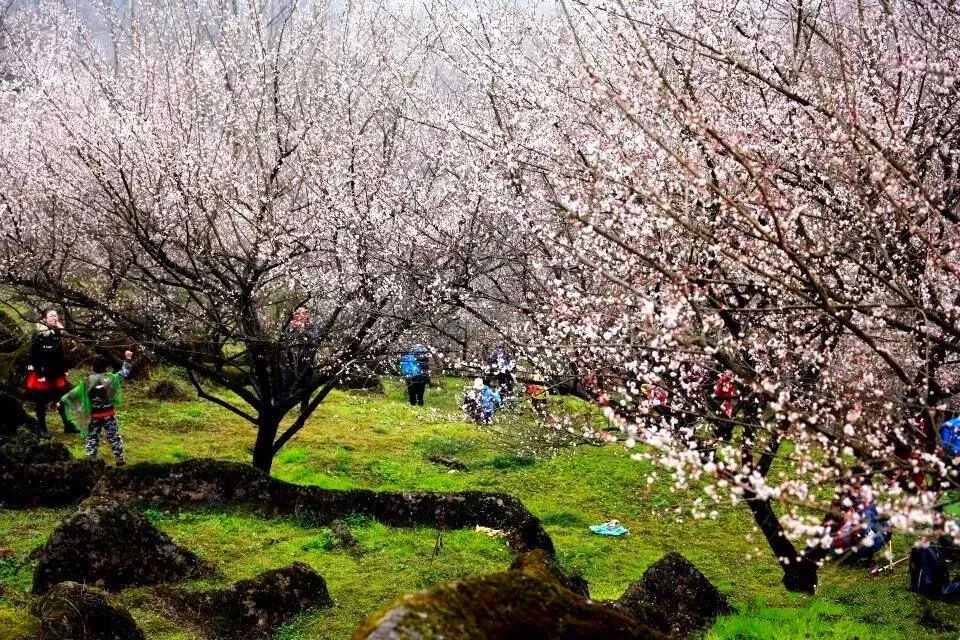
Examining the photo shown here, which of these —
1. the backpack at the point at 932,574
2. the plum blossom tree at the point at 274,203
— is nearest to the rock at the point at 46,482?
the plum blossom tree at the point at 274,203

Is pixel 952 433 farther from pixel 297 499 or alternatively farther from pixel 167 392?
pixel 167 392

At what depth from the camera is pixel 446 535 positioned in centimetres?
873

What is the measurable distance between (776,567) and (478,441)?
22.9 feet

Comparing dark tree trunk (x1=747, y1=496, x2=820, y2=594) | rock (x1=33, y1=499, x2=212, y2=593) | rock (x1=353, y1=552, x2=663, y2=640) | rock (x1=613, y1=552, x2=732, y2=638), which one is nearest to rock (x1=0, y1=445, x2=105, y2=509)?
rock (x1=33, y1=499, x2=212, y2=593)

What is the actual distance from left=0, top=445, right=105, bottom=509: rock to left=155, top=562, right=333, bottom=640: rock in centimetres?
367

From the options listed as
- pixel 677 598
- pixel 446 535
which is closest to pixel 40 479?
pixel 446 535

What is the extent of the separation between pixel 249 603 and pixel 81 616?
1444 mm

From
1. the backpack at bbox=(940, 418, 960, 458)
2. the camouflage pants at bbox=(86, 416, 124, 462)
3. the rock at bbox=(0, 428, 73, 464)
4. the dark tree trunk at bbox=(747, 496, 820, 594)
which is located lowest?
the rock at bbox=(0, 428, 73, 464)

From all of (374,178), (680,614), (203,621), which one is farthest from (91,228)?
(680,614)

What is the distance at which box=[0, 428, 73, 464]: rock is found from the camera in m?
9.59

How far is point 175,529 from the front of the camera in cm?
848

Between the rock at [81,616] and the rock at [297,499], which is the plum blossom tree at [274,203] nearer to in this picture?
the rock at [297,499]

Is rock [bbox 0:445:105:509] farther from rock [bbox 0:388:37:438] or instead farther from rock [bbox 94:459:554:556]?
rock [bbox 0:388:37:438]

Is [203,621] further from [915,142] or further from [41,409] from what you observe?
[41,409]
